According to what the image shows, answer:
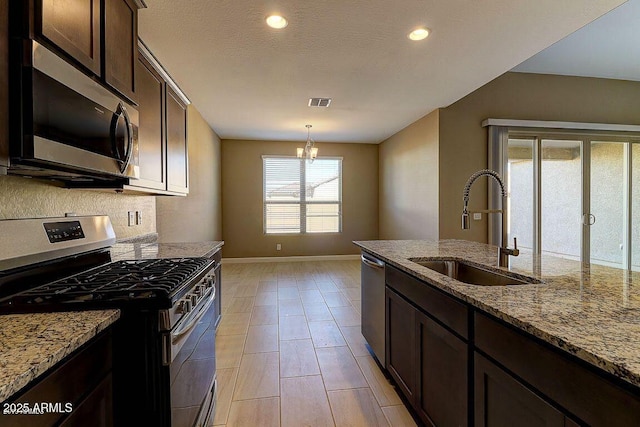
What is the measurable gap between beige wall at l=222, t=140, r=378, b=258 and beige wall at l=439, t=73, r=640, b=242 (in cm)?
257

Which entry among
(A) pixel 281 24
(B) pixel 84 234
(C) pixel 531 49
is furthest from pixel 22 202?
(C) pixel 531 49

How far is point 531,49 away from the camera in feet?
8.52

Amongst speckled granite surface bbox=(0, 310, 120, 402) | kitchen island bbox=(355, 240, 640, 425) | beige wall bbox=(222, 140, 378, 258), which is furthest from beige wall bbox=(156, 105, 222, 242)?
kitchen island bbox=(355, 240, 640, 425)

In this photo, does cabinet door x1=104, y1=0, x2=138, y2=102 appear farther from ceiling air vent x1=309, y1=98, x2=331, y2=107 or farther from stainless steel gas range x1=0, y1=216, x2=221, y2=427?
ceiling air vent x1=309, y1=98, x2=331, y2=107

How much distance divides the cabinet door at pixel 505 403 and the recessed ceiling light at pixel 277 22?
2348 millimetres

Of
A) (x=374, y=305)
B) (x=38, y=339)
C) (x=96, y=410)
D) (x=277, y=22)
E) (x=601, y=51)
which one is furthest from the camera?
(x=601, y=51)

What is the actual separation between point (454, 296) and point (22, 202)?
1.99 meters

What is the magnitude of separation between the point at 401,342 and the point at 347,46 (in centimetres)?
232

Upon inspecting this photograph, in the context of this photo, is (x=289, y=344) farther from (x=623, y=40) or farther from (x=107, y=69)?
(x=623, y=40)

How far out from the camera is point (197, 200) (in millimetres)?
4375

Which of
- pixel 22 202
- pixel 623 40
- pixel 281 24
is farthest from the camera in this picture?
pixel 623 40

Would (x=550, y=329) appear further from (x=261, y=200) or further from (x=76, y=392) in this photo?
(x=261, y=200)

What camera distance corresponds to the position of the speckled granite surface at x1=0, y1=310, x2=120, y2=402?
596 mm

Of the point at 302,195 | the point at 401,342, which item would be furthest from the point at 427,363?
the point at 302,195
